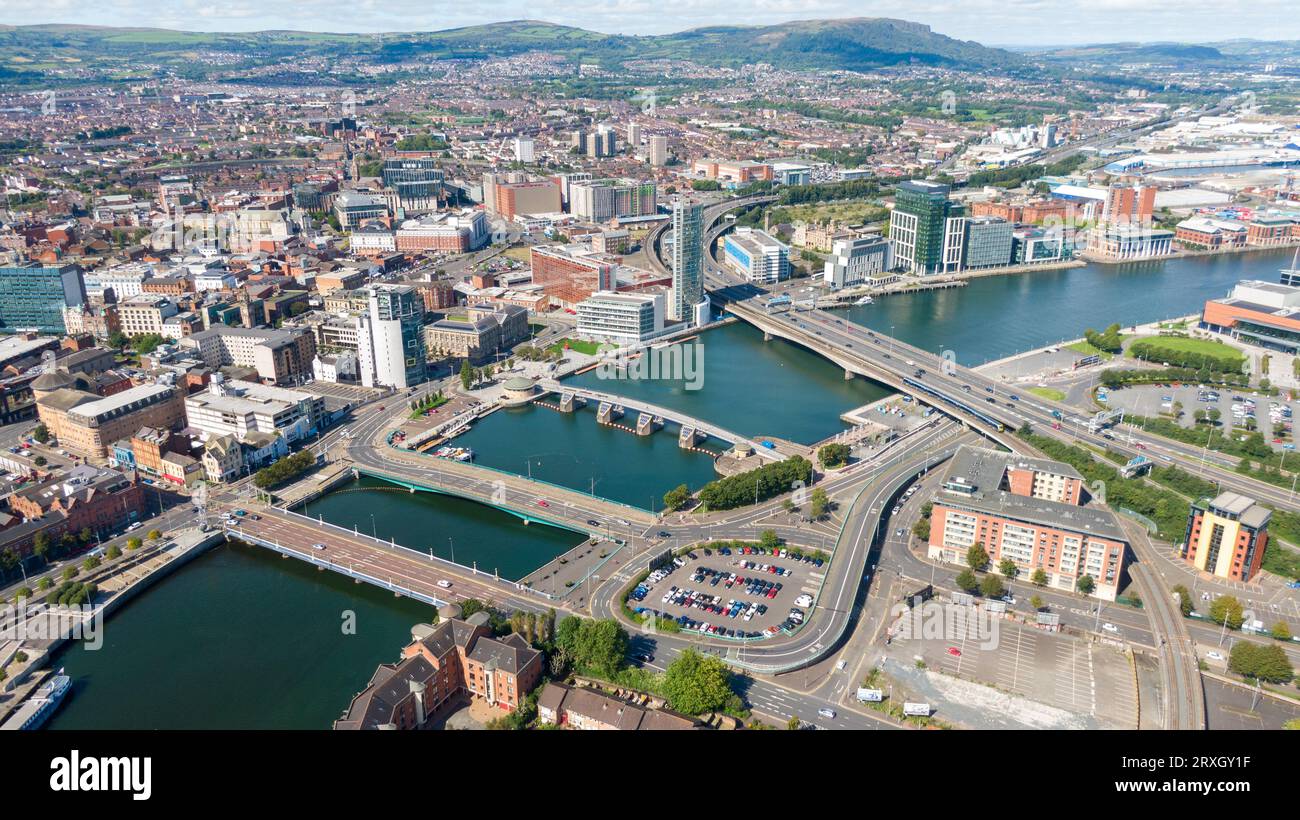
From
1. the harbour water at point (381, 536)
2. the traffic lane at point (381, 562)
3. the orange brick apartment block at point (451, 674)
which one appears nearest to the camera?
the orange brick apartment block at point (451, 674)

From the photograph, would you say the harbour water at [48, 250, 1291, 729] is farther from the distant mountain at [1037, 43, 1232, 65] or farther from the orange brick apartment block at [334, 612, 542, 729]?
the distant mountain at [1037, 43, 1232, 65]

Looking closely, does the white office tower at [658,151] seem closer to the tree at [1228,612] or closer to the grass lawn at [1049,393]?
the grass lawn at [1049,393]

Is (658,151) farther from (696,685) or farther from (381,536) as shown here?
(696,685)

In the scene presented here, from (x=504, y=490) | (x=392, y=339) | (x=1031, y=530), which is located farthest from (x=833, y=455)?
(x=392, y=339)

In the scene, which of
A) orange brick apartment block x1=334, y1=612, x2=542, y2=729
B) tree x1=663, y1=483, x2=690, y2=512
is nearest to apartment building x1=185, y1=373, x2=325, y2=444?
tree x1=663, y1=483, x2=690, y2=512

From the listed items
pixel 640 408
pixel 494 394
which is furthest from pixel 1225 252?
pixel 494 394

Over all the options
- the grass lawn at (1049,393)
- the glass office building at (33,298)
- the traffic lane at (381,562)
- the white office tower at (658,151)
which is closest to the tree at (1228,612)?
the grass lawn at (1049,393)
